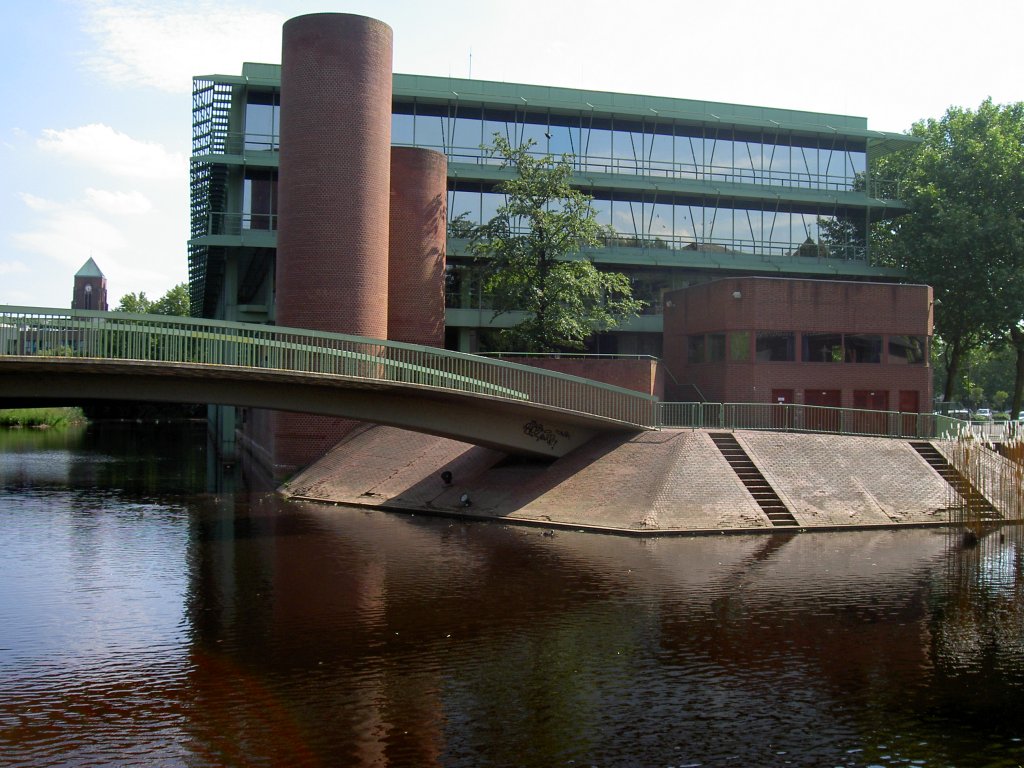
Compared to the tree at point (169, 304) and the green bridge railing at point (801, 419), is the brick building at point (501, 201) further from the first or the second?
the tree at point (169, 304)

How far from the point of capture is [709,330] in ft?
152

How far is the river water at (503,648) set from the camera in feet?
47.4

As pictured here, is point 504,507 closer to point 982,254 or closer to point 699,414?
point 699,414

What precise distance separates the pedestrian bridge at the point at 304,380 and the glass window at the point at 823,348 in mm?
9777

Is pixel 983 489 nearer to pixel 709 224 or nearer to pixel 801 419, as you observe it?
pixel 801 419

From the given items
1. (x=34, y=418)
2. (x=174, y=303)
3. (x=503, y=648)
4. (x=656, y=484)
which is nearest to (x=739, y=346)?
(x=656, y=484)

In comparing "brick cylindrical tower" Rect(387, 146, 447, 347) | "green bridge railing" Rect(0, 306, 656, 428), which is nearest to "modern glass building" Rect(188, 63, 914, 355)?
"brick cylindrical tower" Rect(387, 146, 447, 347)

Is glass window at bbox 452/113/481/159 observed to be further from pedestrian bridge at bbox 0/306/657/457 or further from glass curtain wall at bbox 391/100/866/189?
pedestrian bridge at bbox 0/306/657/457

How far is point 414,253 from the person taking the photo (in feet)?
165

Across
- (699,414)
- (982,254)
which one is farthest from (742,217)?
(699,414)

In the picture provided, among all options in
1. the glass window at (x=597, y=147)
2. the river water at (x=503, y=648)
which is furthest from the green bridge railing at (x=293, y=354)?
the glass window at (x=597, y=147)

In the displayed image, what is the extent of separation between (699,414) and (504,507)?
8.78m

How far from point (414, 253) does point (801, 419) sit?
20.5 m

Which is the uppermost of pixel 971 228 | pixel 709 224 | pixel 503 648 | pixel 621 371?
pixel 709 224
